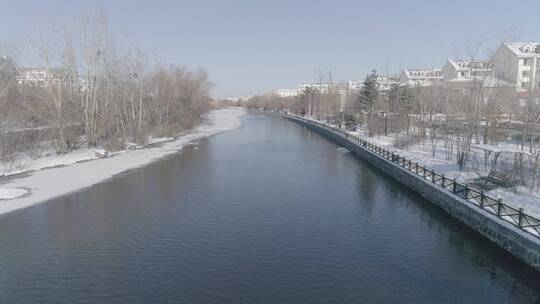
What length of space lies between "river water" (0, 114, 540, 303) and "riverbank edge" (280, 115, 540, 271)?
13.6 inches

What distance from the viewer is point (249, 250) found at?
46.4ft

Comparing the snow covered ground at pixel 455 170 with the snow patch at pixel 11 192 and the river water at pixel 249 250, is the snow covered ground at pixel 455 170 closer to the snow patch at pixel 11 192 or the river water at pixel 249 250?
the river water at pixel 249 250

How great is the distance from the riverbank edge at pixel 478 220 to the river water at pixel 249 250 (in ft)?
1.13

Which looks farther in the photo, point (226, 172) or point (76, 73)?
point (76, 73)

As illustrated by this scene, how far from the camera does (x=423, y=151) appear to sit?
33.1 metres

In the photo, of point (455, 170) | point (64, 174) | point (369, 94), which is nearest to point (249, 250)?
point (455, 170)

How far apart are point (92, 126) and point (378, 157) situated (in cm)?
3009

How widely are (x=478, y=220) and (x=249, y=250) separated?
31.5 feet

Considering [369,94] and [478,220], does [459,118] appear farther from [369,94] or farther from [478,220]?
[478,220]

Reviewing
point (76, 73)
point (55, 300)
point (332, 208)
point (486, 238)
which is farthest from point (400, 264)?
point (76, 73)

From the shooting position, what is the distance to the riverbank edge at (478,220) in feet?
40.8

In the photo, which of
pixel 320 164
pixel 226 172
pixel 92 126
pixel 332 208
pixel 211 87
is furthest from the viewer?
pixel 211 87

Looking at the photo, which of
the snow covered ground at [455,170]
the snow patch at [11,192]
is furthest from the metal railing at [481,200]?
the snow patch at [11,192]

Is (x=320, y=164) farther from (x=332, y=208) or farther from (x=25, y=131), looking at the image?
(x=25, y=131)
